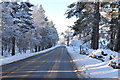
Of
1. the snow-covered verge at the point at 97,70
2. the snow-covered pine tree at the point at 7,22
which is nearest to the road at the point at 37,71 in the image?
the snow-covered verge at the point at 97,70

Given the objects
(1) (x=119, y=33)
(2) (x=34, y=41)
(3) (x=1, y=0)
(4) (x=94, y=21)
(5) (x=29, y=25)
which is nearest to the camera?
(1) (x=119, y=33)

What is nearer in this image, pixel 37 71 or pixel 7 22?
pixel 37 71

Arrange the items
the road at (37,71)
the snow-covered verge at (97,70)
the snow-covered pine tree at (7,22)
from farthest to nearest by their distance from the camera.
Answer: the snow-covered pine tree at (7,22) → the road at (37,71) → the snow-covered verge at (97,70)

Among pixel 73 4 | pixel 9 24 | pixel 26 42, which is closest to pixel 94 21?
pixel 73 4

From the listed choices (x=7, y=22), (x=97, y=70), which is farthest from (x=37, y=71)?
(x=7, y=22)

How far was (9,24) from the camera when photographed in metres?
21.9

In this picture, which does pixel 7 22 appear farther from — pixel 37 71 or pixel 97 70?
pixel 97 70

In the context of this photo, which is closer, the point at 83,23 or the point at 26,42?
the point at 83,23

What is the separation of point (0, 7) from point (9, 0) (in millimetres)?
3761

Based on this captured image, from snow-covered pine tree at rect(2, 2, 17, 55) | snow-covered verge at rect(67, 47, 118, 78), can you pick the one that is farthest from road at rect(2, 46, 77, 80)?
snow-covered pine tree at rect(2, 2, 17, 55)

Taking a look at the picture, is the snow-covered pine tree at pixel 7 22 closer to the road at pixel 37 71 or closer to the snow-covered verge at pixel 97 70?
the road at pixel 37 71

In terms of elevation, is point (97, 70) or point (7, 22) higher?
point (7, 22)

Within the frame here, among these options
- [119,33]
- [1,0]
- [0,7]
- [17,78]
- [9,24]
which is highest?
[1,0]

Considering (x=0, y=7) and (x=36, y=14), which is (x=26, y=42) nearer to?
(x=36, y=14)
